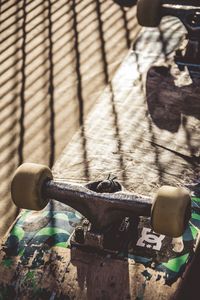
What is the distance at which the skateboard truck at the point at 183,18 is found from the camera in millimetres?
4035

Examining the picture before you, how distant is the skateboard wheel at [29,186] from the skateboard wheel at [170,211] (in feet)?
1.68

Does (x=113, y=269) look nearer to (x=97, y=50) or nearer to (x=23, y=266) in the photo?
(x=23, y=266)

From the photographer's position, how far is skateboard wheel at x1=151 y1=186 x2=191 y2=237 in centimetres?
207

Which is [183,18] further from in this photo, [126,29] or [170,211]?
[170,211]

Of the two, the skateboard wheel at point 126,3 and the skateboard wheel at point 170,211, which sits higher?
the skateboard wheel at point 170,211

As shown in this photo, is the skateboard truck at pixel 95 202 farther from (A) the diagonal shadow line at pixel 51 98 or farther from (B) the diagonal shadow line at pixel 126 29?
(B) the diagonal shadow line at pixel 126 29

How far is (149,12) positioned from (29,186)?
2.30 metres

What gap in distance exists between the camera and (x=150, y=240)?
246 centimetres

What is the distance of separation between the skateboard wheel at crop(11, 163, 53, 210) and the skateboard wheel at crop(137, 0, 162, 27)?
2.19m

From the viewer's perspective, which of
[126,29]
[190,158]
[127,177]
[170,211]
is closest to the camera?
[170,211]

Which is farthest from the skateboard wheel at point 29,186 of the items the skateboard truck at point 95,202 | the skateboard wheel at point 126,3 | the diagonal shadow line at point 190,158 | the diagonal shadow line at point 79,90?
the skateboard wheel at point 126,3

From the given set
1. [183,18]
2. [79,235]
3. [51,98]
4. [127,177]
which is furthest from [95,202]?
[183,18]

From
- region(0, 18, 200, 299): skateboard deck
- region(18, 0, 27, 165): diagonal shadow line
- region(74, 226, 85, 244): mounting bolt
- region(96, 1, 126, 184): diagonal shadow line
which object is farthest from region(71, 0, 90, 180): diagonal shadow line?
region(74, 226, 85, 244): mounting bolt

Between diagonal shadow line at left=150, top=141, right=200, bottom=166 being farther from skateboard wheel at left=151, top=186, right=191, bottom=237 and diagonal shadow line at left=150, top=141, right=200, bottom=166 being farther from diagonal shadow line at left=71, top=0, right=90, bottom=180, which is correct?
skateboard wheel at left=151, top=186, right=191, bottom=237
